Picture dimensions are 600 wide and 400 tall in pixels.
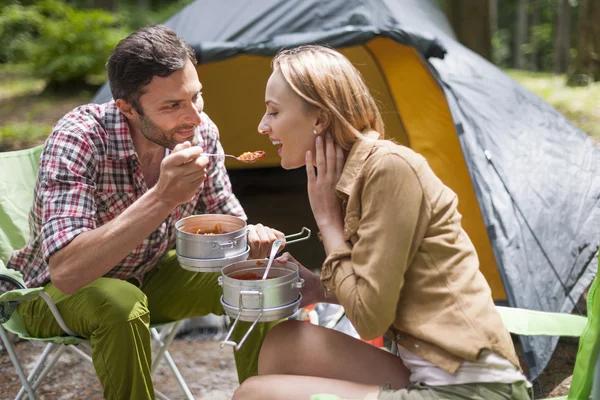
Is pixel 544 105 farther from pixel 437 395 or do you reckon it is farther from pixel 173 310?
pixel 437 395

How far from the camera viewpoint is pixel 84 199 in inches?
89.9

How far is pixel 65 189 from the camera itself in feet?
7.47

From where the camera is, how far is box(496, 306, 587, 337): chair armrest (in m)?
2.10

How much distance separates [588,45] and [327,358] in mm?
8810

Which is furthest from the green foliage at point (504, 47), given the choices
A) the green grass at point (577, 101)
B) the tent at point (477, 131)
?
the tent at point (477, 131)

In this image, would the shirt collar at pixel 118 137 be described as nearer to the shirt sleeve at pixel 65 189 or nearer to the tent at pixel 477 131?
the shirt sleeve at pixel 65 189

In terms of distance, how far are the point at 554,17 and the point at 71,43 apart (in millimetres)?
25277

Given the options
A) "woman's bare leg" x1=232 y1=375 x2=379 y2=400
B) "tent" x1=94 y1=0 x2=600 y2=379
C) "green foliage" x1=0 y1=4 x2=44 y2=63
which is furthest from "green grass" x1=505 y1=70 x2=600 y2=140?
"green foliage" x1=0 y1=4 x2=44 y2=63

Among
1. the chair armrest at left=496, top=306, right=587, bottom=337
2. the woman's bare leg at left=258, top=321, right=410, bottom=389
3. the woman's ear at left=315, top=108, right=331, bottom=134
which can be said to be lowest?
the chair armrest at left=496, top=306, right=587, bottom=337

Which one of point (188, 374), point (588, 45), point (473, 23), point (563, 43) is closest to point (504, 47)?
point (563, 43)

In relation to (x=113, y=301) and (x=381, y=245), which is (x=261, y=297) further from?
(x=113, y=301)

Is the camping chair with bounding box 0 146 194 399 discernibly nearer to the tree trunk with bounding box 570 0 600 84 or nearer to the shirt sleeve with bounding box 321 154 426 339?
the shirt sleeve with bounding box 321 154 426 339

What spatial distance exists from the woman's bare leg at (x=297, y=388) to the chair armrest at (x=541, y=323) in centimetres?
54

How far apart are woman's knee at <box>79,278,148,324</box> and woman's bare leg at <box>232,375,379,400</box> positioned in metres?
0.53
